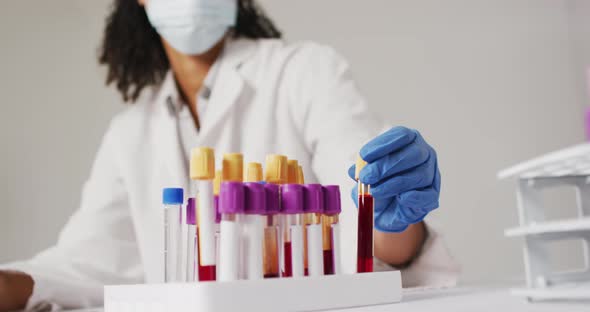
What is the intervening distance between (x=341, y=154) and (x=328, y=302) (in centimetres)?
50

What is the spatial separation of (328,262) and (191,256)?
0.14 metres

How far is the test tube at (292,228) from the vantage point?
1.75 ft

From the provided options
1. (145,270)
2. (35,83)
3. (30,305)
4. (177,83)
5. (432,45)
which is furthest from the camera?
(432,45)

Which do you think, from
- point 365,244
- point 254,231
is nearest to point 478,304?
point 365,244

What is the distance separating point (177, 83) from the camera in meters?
1.32

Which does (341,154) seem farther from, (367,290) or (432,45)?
(432,45)

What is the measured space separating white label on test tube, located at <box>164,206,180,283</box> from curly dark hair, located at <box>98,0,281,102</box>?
2.80ft

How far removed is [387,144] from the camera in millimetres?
601

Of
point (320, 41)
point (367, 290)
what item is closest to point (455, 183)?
point (320, 41)

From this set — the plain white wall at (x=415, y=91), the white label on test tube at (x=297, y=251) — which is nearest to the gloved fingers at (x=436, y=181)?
the white label on test tube at (x=297, y=251)

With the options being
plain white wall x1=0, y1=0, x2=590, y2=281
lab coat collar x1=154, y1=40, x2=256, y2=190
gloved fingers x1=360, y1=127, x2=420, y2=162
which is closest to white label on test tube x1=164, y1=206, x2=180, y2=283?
gloved fingers x1=360, y1=127, x2=420, y2=162

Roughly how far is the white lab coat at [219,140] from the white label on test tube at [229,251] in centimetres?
48

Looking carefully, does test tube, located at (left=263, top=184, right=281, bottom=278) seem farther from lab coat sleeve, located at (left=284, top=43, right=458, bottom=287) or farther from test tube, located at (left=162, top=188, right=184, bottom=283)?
lab coat sleeve, located at (left=284, top=43, right=458, bottom=287)

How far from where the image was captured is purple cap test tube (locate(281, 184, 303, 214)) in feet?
1.75
